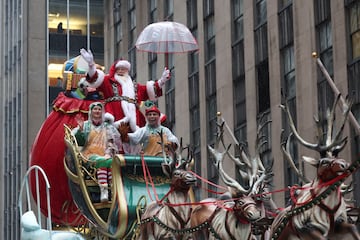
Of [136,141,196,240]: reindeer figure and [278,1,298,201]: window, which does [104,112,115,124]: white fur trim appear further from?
[278,1,298,201]: window

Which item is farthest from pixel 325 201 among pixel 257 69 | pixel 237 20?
pixel 237 20

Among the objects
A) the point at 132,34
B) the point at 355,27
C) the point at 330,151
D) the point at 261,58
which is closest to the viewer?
the point at 330,151

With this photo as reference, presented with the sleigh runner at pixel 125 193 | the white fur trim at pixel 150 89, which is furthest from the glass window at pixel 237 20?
the sleigh runner at pixel 125 193

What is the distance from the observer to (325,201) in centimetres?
1284

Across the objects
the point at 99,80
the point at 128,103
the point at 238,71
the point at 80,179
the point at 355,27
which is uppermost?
the point at 355,27

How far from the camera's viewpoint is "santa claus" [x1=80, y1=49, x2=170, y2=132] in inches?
782

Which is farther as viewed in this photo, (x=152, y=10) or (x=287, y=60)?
(x=152, y=10)

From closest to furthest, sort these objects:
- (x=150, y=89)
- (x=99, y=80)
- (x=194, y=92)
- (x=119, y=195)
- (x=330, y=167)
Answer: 1. (x=330, y=167)
2. (x=119, y=195)
3. (x=99, y=80)
4. (x=150, y=89)
5. (x=194, y=92)

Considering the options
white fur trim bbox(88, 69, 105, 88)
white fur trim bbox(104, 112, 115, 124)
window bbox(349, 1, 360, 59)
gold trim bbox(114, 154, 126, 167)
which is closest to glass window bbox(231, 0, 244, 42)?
window bbox(349, 1, 360, 59)

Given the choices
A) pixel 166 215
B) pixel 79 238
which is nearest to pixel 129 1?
pixel 79 238

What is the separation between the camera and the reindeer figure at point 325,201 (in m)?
12.8

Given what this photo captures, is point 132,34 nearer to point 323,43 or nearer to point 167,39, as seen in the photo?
point 323,43

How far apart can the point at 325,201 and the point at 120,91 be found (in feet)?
25.9

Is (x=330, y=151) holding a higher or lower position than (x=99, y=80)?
lower
